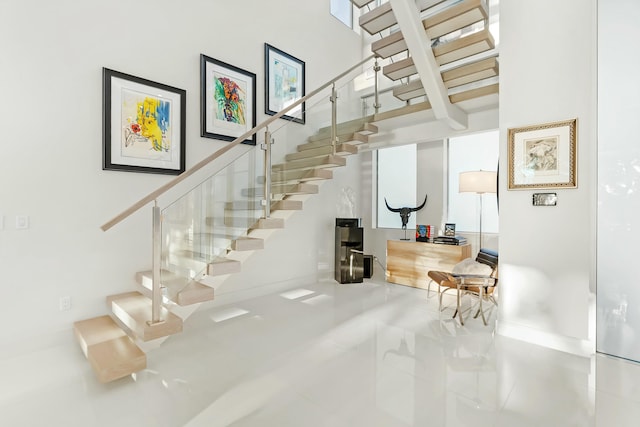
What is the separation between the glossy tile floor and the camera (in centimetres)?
186

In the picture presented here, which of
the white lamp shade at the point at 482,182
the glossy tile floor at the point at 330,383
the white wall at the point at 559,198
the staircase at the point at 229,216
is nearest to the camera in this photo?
the glossy tile floor at the point at 330,383

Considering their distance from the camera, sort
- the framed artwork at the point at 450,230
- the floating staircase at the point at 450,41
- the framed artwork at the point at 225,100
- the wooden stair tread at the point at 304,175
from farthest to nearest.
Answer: the framed artwork at the point at 450,230
the framed artwork at the point at 225,100
the wooden stair tread at the point at 304,175
the floating staircase at the point at 450,41

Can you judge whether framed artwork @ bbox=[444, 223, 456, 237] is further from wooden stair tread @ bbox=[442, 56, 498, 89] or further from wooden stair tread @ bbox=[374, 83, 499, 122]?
wooden stair tread @ bbox=[442, 56, 498, 89]

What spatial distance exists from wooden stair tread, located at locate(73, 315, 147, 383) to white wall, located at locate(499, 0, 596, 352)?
323cm

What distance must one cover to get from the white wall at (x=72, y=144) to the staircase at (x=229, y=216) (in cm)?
39

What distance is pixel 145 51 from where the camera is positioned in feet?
11.2

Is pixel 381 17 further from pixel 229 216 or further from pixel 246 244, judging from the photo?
pixel 246 244

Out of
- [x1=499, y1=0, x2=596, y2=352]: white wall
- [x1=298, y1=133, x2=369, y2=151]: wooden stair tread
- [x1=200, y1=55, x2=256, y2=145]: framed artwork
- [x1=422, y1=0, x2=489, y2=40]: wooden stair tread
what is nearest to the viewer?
[x1=499, y1=0, x2=596, y2=352]: white wall

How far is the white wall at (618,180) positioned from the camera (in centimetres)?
249

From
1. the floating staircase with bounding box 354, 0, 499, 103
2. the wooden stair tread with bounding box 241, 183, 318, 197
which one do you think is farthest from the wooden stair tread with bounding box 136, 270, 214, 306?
the floating staircase with bounding box 354, 0, 499, 103

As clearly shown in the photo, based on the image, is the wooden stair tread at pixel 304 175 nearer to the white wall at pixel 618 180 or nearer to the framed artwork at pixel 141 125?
the framed artwork at pixel 141 125

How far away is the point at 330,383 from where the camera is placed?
2225 millimetres

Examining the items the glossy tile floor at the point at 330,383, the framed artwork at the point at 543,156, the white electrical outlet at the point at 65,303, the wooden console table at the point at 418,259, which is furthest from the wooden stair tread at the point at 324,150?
the white electrical outlet at the point at 65,303

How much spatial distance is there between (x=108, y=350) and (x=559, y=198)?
3.90 meters
